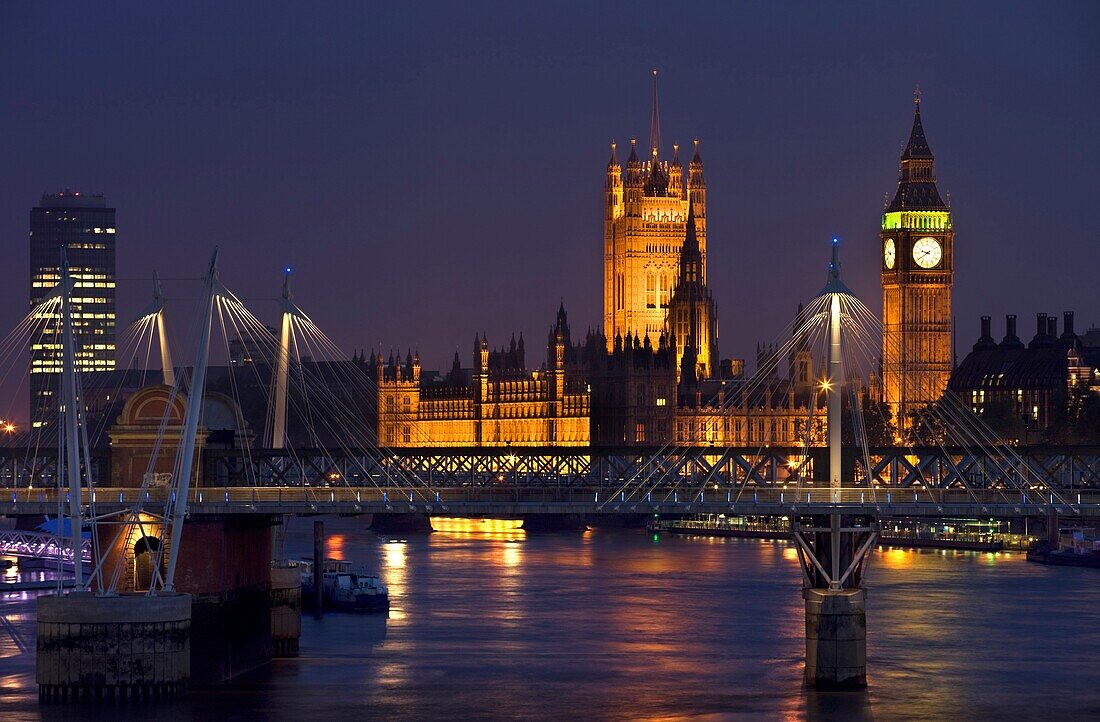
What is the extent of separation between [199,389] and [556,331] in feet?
417

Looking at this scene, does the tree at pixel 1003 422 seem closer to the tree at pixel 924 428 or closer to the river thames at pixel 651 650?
the tree at pixel 924 428

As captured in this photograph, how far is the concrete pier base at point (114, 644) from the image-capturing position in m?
63.0

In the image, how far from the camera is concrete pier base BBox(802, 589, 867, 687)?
6581 cm

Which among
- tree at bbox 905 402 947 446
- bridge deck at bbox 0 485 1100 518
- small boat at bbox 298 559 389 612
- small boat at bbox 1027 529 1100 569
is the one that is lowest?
small boat at bbox 298 559 389 612

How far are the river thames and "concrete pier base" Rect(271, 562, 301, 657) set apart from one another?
898 millimetres

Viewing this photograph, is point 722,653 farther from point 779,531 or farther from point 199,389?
point 779,531

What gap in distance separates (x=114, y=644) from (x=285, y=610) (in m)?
14.6

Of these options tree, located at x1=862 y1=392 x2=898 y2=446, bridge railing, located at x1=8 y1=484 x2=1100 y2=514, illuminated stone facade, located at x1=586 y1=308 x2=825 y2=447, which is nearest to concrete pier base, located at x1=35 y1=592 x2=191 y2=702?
bridge railing, located at x1=8 y1=484 x2=1100 y2=514

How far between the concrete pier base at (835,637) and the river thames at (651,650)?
0.56m

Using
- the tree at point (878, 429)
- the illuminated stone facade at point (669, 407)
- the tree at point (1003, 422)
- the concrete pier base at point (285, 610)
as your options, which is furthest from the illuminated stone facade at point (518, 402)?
the concrete pier base at point (285, 610)

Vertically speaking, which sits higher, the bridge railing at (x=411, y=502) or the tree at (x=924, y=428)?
the tree at (x=924, y=428)

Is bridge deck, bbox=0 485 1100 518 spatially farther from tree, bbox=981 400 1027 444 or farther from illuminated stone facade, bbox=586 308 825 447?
illuminated stone facade, bbox=586 308 825 447

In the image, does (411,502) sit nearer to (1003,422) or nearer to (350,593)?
(350,593)

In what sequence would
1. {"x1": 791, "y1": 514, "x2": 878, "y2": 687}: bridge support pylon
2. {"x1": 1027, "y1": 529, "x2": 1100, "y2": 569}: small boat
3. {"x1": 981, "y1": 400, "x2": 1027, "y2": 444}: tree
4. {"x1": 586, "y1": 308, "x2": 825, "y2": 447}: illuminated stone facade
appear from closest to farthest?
1. {"x1": 791, "y1": 514, "x2": 878, "y2": 687}: bridge support pylon
2. {"x1": 1027, "y1": 529, "x2": 1100, "y2": 569}: small boat
3. {"x1": 981, "y1": 400, "x2": 1027, "y2": 444}: tree
4. {"x1": 586, "y1": 308, "x2": 825, "y2": 447}: illuminated stone facade
